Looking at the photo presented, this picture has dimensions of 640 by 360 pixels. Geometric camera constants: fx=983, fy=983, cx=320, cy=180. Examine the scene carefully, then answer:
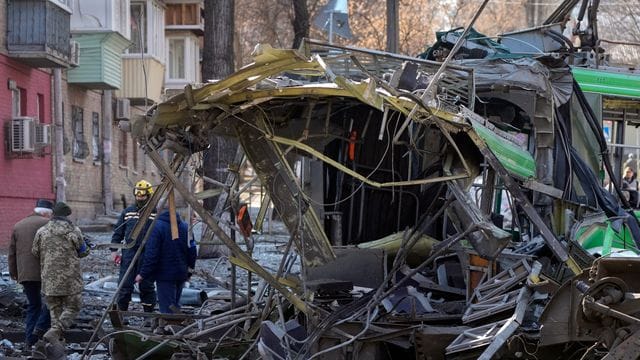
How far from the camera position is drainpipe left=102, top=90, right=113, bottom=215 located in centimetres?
3112

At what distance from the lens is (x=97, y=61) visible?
92.2 ft

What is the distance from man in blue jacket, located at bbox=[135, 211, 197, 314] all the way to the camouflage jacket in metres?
0.73

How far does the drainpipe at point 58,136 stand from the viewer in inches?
995

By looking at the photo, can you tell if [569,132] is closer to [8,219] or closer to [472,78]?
[472,78]

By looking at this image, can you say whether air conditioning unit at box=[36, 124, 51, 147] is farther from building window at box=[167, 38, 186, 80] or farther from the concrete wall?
building window at box=[167, 38, 186, 80]

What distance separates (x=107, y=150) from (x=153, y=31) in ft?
16.3

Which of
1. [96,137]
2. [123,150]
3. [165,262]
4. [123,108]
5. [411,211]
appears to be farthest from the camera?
[123,150]

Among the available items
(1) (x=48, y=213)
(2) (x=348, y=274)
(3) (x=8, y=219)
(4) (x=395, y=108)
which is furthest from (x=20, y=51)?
(4) (x=395, y=108)

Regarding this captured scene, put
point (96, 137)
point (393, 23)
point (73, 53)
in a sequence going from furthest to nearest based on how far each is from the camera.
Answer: point (96, 137) < point (73, 53) < point (393, 23)

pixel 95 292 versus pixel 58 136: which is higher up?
pixel 58 136

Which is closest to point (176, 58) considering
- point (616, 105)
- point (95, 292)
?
point (95, 292)

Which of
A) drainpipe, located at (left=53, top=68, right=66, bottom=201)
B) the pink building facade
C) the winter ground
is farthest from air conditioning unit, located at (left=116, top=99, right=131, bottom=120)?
the winter ground

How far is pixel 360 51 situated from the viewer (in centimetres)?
769

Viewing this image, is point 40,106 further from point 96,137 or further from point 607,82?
point 607,82
